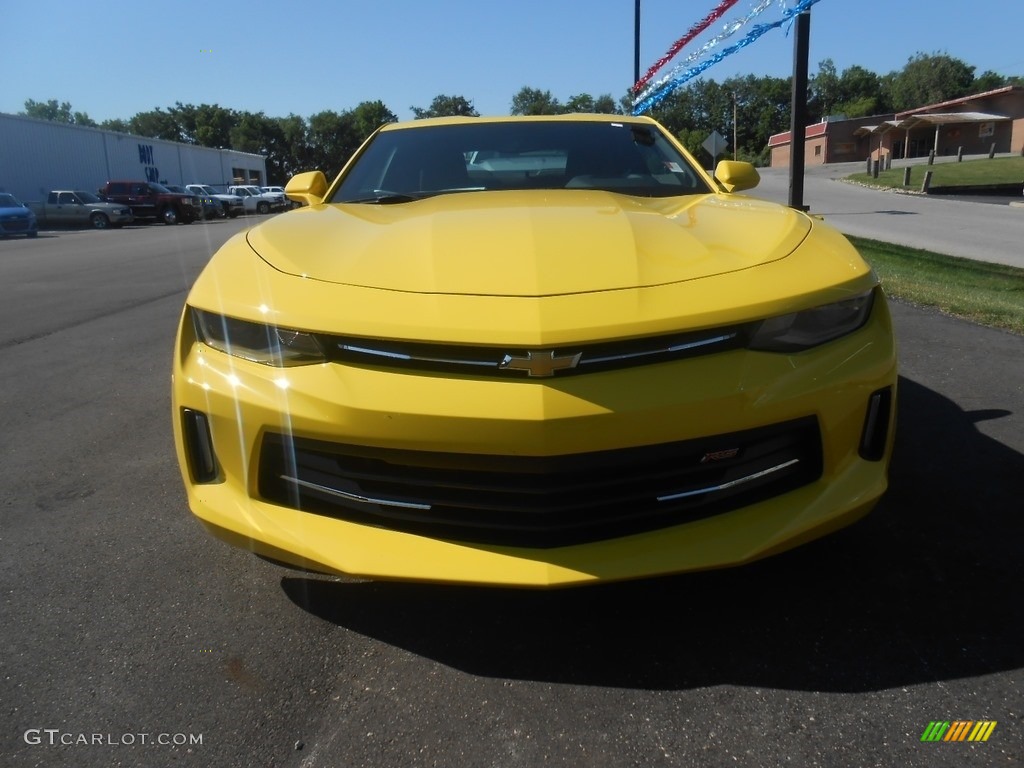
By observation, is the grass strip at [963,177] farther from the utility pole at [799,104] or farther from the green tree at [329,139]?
the green tree at [329,139]

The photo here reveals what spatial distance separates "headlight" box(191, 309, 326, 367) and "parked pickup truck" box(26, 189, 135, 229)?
34.3 metres

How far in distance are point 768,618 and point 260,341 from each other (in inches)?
60.5

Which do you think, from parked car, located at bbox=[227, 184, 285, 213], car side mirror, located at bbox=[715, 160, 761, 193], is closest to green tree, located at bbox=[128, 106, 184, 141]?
parked car, located at bbox=[227, 184, 285, 213]

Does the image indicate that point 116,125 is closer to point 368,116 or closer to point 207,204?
point 368,116

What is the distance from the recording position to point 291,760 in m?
1.71

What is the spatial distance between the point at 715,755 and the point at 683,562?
1.36 feet

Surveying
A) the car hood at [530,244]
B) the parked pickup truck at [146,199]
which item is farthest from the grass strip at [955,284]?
the parked pickup truck at [146,199]

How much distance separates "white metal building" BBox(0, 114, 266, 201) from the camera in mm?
34281

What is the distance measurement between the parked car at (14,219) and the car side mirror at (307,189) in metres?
26.9

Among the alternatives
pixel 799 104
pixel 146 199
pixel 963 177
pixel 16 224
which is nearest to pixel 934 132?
pixel 963 177

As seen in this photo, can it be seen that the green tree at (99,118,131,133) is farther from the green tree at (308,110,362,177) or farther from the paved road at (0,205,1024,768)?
the paved road at (0,205,1024,768)

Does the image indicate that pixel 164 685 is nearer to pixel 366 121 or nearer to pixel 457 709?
pixel 457 709

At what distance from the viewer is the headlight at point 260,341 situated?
1.99 m

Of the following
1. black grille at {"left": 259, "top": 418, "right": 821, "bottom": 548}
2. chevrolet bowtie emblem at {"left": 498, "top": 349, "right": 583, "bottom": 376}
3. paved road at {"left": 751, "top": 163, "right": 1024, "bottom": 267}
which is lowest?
paved road at {"left": 751, "top": 163, "right": 1024, "bottom": 267}
